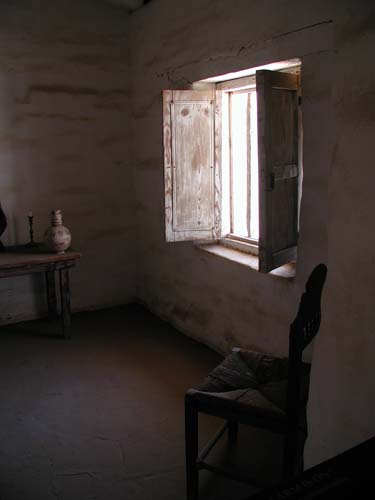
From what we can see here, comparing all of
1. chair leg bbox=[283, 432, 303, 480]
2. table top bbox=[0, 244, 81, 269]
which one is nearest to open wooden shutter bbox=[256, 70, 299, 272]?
chair leg bbox=[283, 432, 303, 480]

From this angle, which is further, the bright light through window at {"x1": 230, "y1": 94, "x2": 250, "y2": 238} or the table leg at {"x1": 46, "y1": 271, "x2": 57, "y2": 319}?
the table leg at {"x1": 46, "y1": 271, "x2": 57, "y2": 319}

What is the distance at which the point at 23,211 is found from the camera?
4.98 metres

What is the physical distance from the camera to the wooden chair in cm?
216

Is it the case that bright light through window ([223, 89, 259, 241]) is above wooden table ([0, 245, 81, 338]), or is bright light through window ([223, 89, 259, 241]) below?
above

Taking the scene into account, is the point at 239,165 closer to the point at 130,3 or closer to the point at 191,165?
the point at 191,165

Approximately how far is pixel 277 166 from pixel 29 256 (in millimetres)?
2263

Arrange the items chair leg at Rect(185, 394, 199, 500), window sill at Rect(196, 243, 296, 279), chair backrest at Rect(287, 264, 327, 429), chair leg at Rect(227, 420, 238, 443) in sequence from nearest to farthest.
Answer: chair backrest at Rect(287, 264, 327, 429) → chair leg at Rect(185, 394, 199, 500) → chair leg at Rect(227, 420, 238, 443) → window sill at Rect(196, 243, 296, 279)

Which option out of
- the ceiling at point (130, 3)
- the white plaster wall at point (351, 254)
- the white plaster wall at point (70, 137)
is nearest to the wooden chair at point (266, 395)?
the white plaster wall at point (351, 254)

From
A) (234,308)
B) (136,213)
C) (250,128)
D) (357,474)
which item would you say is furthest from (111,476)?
(136,213)

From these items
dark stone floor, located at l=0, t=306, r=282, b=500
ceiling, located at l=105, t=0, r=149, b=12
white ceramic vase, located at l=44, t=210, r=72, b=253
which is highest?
ceiling, located at l=105, t=0, r=149, b=12

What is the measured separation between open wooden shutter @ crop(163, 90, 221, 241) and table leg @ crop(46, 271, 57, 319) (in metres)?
1.49

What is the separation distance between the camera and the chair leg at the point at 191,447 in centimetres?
245

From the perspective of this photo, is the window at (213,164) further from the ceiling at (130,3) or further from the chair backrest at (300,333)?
the chair backrest at (300,333)

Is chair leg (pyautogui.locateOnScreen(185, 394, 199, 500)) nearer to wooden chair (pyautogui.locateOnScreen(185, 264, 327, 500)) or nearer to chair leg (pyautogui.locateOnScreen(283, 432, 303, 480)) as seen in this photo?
wooden chair (pyautogui.locateOnScreen(185, 264, 327, 500))
